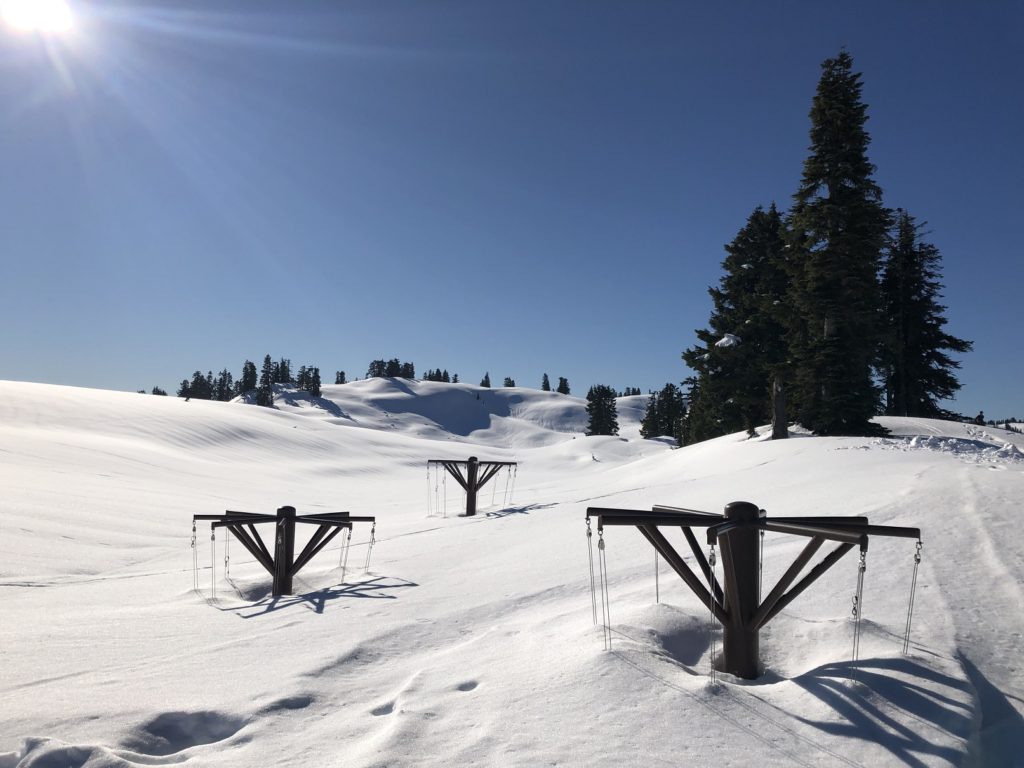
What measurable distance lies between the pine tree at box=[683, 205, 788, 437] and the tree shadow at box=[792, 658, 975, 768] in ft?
82.1

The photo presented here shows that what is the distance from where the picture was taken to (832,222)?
2153 centimetres

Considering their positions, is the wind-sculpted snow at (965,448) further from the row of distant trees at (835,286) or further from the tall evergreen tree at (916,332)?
the tall evergreen tree at (916,332)

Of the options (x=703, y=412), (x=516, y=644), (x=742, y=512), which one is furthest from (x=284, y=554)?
(x=703, y=412)

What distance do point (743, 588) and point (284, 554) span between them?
7.86 m

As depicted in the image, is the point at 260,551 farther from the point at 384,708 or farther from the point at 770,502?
the point at 770,502

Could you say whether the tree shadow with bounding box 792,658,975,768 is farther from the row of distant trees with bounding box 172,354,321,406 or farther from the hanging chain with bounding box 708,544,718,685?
the row of distant trees with bounding box 172,354,321,406

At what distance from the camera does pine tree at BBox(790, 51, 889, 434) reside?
2100 cm

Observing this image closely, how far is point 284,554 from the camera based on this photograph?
9.84 m

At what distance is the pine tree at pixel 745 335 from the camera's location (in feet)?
97.2

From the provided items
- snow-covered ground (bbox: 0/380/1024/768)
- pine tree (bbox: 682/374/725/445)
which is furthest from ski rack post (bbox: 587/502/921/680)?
pine tree (bbox: 682/374/725/445)

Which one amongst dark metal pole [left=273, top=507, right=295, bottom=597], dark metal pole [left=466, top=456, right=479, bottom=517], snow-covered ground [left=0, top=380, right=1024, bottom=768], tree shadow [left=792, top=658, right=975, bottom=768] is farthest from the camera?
dark metal pole [left=466, top=456, right=479, bottom=517]

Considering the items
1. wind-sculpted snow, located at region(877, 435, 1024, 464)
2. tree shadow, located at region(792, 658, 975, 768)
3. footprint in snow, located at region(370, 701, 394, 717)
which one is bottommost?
footprint in snow, located at region(370, 701, 394, 717)

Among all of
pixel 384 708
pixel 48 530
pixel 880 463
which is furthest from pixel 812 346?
pixel 48 530

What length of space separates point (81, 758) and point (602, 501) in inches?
547
